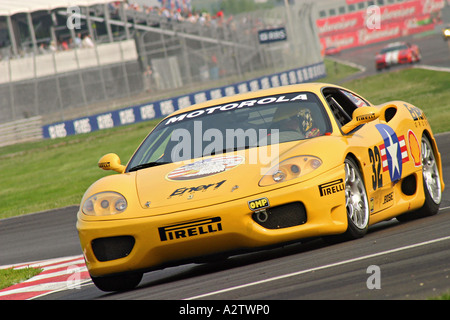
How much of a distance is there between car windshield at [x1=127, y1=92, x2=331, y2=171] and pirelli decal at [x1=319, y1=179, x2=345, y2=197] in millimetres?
692

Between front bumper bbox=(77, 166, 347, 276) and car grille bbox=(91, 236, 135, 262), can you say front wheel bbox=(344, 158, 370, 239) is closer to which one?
front bumper bbox=(77, 166, 347, 276)

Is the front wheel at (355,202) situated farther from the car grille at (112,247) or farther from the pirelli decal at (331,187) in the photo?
the car grille at (112,247)

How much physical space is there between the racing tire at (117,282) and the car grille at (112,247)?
201 millimetres

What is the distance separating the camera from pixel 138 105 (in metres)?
37.4

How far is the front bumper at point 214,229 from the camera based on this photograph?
5.74 m

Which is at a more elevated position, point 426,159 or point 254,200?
point 254,200

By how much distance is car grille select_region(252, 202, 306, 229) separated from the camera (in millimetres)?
5824

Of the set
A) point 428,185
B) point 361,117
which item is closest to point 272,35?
point 428,185

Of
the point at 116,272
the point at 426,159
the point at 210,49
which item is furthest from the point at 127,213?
the point at 210,49

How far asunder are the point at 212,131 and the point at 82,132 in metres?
29.8

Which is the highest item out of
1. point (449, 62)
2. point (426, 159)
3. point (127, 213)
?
point (127, 213)

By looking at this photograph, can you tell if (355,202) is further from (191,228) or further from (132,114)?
(132,114)

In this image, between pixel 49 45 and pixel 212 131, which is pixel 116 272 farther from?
pixel 49 45

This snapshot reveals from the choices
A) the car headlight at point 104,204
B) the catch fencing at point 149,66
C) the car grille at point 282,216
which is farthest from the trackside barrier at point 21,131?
the car grille at point 282,216
